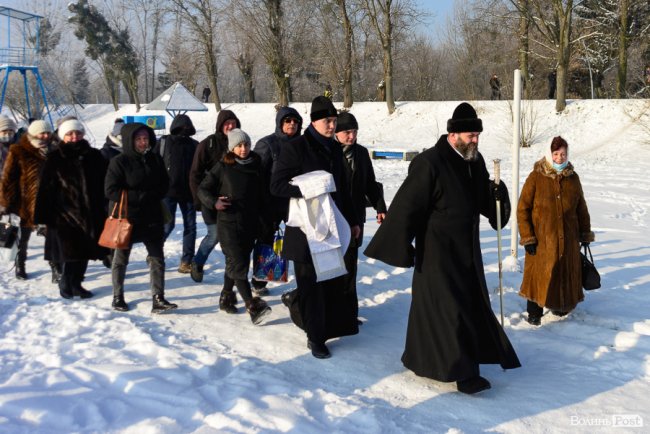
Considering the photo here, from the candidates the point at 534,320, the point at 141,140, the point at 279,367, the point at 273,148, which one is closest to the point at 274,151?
the point at 273,148

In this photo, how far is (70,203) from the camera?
228 inches

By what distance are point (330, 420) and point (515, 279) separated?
3.77 meters

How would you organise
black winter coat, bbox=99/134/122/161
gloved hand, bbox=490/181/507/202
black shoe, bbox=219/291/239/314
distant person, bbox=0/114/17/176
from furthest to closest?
black winter coat, bbox=99/134/122/161 → distant person, bbox=0/114/17/176 → black shoe, bbox=219/291/239/314 → gloved hand, bbox=490/181/507/202

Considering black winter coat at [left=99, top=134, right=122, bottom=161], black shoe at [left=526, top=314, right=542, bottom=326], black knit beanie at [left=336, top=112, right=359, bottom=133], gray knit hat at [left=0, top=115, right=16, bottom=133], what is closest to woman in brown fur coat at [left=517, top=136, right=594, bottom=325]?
black shoe at [left=526, top=314, right=542, bottom=326]

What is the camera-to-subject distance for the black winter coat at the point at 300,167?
458 centimetres

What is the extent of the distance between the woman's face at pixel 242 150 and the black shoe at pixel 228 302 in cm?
130

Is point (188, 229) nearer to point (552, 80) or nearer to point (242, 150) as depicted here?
point (242, 150)

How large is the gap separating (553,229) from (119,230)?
12.5 ft

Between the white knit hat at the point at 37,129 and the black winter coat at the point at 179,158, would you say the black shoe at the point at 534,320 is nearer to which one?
the black winter coat at the point at 179,158

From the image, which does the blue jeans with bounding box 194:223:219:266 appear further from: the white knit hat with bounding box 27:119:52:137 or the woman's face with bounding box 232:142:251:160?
the white knit hat with bounding box 27:119:52:137

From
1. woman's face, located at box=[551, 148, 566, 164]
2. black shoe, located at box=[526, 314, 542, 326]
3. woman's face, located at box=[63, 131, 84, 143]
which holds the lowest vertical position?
black shoe, located at box=[526, 314, 542, 326]

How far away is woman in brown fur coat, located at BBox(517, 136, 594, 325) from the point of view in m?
5.24

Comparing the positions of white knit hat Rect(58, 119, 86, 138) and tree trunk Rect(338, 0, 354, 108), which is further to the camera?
tree trunk Rect(338, 0, 354, 108)

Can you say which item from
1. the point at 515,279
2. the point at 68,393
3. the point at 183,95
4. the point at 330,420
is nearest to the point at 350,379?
the point at 330,420
